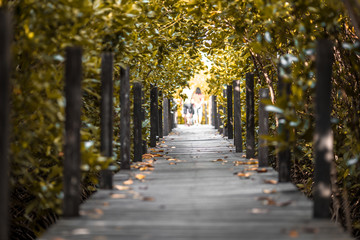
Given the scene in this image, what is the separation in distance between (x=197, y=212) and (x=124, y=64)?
3.55 meters

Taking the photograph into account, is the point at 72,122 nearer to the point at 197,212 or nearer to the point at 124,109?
the point at 197,212

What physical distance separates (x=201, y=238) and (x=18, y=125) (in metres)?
2.16

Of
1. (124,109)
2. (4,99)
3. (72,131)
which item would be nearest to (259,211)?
(72,131)

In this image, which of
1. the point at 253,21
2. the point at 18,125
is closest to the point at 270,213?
the point at 18,125

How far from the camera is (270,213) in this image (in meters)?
3.73

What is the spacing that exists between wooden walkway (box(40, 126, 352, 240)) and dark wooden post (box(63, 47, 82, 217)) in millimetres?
147

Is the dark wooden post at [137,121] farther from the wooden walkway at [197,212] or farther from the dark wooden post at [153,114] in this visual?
the dark wooden post at [153,114]

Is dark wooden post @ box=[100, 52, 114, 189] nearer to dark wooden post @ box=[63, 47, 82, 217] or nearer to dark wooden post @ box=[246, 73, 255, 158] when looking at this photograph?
dark wooden post @ box=[63, 47, 82, 217]

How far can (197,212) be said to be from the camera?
3.83 metres

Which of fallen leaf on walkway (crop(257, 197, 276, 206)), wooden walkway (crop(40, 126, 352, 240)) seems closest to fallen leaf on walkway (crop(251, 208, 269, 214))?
wooden walkway (crop(40, 126, 352, 240))

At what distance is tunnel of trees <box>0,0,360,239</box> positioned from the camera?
14.1 feet

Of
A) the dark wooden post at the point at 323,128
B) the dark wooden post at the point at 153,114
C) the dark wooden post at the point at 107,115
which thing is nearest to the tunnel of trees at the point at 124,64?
the dark wooden post at the point at 107,115

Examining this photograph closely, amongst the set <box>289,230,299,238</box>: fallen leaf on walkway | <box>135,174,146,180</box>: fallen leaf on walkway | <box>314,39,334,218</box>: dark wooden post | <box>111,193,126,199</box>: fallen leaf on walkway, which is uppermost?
<box>314,39,334,218</box>: dark wooden post

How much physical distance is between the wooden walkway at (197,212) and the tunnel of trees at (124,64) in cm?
40
